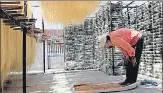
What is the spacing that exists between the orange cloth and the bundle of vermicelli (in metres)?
1.03

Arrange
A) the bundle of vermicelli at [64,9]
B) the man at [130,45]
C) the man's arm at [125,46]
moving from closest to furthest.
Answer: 1. the man's arm at [125,46]
2. the man at [130,45]
3. the bundle of vermicelli at [64,9]

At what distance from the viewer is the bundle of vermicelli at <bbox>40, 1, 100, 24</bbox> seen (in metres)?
7.16

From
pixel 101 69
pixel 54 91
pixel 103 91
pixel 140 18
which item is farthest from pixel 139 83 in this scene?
pixel 101 69

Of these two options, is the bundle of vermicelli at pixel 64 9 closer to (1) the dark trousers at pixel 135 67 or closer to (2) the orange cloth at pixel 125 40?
(2) the orange cloth at pixel 125 40

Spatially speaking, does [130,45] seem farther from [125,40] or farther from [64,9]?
[64,9]

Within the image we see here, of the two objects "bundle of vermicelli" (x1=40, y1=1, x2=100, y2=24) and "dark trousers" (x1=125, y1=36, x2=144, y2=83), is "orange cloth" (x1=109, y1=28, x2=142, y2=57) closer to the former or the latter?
"dark trousers" (x1=125, y1=36, x2=144, y2=83)

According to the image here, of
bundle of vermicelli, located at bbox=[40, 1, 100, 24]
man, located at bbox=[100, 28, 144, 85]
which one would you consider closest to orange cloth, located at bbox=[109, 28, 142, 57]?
man, located at bbox=[100, 28, 144, 85]

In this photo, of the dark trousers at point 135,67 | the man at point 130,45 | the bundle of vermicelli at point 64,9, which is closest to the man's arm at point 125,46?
the man at point 130,45

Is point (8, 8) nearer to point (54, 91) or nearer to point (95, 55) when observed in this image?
point (54, 91)

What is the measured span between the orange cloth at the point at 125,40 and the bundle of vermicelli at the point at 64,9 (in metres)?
1.03

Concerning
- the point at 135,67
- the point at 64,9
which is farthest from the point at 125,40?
the point at 64,9

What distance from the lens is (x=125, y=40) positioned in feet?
22.5

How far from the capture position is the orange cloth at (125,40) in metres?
6.75

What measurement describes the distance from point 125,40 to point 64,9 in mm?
1615
